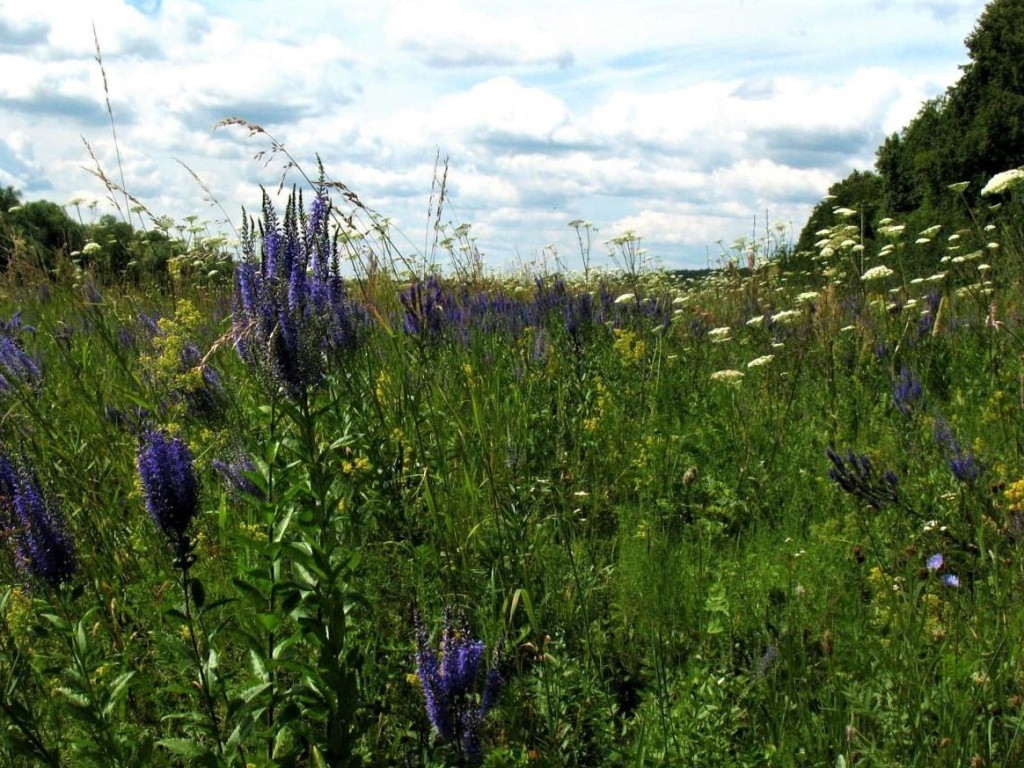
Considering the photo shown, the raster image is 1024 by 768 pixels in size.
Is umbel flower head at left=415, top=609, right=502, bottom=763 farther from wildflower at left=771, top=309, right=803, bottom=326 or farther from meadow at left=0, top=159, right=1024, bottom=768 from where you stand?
wildflower at left=771, top=309, right=803, bottom=326

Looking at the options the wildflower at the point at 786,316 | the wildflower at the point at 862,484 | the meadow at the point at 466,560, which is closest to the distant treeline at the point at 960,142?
the wildflower at the point at 786,316

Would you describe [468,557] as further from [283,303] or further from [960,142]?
[960,142]

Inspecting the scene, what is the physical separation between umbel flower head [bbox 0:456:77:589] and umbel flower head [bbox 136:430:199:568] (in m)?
0.30

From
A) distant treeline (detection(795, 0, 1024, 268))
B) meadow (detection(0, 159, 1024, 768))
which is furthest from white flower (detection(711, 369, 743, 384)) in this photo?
distant treeline (detection(795, 0, 1024, 268))

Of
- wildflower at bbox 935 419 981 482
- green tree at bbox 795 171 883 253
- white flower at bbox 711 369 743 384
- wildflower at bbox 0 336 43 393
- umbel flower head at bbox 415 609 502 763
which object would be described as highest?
green tree at bbox 795 171 883 253

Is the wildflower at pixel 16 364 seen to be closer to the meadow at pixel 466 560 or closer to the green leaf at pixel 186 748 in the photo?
the meadow at pixel 466 560

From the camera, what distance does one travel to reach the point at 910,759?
2.04 m

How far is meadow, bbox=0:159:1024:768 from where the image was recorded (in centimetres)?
201

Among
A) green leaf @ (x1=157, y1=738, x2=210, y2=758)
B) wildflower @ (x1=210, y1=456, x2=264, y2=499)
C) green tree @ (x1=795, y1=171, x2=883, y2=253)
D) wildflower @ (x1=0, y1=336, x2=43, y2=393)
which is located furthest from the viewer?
green tree @ (x1=795, y1=171, x2=883, y2=253)

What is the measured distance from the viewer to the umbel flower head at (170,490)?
1.91m

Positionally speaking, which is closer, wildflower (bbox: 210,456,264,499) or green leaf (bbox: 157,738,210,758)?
green leaf (bbox: 157,738,210,758)

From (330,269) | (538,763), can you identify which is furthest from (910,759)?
(330,269)

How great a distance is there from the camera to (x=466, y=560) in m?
2.99

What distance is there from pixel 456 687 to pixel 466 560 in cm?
104
